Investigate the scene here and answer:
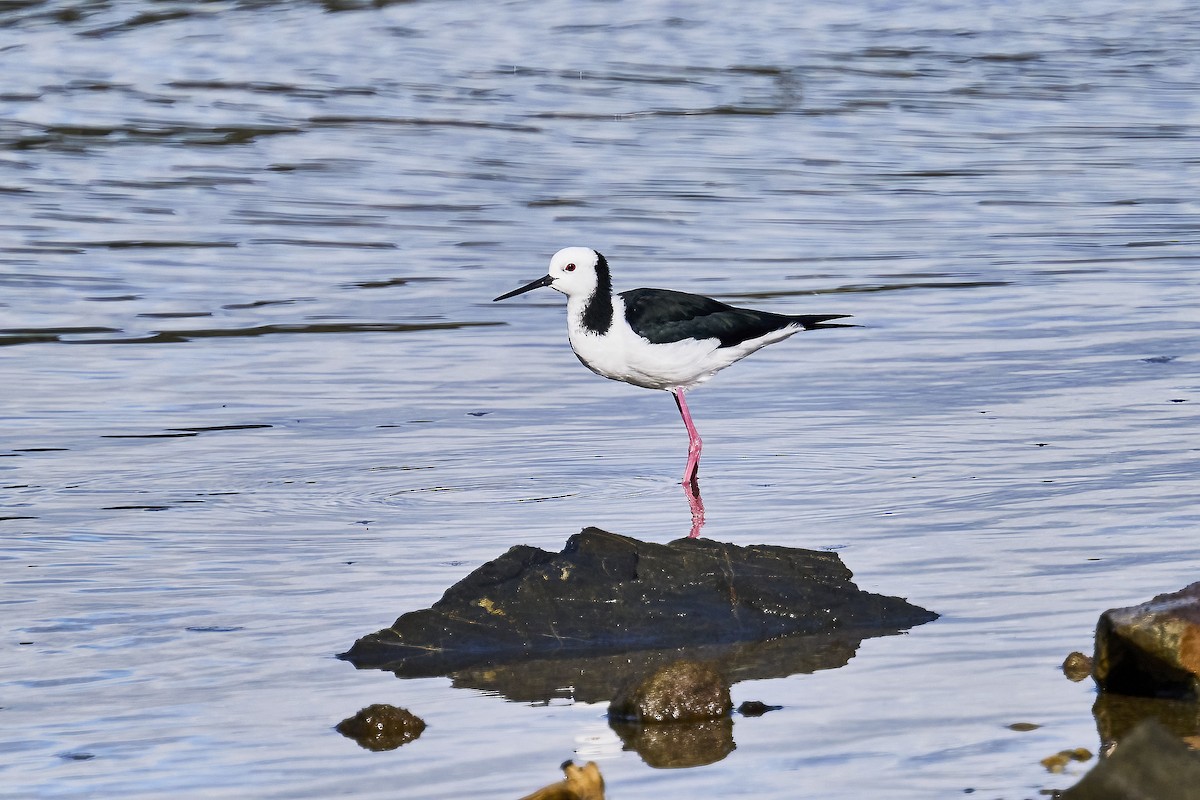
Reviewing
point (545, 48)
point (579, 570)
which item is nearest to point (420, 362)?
point (579, 570)

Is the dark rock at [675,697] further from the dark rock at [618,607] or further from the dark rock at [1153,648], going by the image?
the dark rock at [1153,648]

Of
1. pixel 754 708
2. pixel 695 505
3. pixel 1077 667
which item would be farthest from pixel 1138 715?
pixel 695 505

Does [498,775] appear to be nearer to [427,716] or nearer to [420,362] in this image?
[427,716]

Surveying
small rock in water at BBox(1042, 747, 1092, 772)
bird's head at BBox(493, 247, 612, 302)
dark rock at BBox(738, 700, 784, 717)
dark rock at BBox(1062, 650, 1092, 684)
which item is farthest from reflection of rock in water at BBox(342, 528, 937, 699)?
bird's head at BBox(493, 247, 612, 302)

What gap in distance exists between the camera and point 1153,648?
5078 mm

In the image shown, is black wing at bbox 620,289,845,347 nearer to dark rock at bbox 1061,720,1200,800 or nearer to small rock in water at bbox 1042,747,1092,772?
small rock in water at bbox 1042,747,1092,772

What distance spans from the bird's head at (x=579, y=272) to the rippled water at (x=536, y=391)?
690 mm

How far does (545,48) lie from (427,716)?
20993mm

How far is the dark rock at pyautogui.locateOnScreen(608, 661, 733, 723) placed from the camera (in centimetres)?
513

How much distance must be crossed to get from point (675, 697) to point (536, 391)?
5272 millimetres

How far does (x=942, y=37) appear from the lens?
27094mm

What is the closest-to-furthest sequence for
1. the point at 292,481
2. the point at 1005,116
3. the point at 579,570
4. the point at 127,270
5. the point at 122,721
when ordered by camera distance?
1. the point at 122,721
2. the point at 579,570
3. the point at 292,481
4. the point at 127,270
5. the point at 1005,116

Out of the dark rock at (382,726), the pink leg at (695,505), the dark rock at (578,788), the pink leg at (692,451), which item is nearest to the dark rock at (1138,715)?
the dark rock at (578,788)

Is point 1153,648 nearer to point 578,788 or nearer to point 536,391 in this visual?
point 578,788
